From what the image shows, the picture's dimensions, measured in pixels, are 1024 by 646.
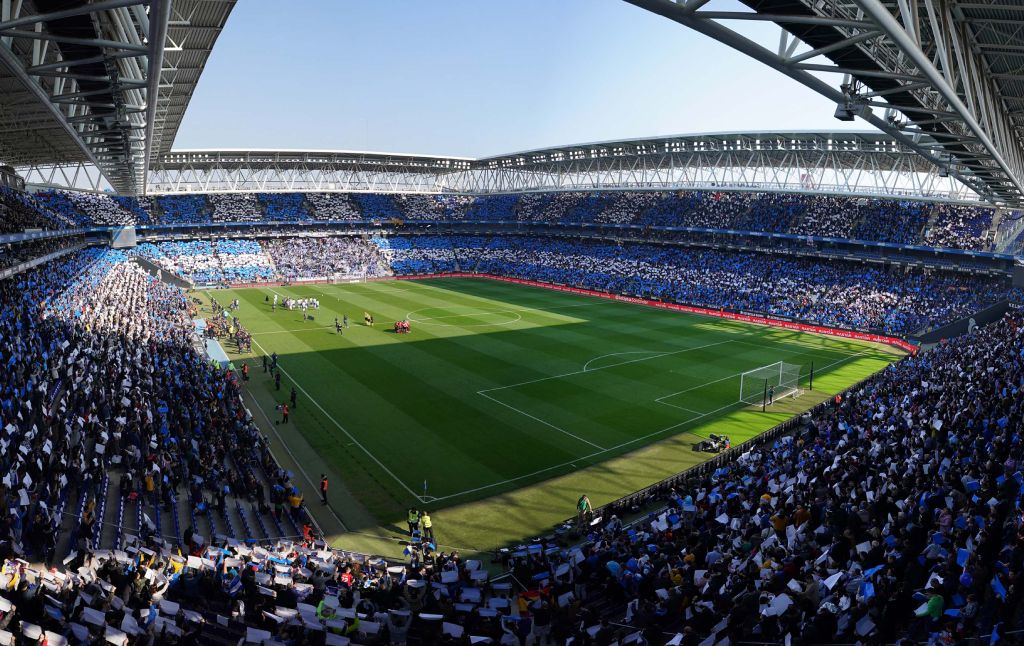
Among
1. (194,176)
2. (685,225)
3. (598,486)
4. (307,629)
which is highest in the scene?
(194,176)

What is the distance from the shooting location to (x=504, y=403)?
29.6 meters

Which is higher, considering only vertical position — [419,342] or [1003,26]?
[1003,26]

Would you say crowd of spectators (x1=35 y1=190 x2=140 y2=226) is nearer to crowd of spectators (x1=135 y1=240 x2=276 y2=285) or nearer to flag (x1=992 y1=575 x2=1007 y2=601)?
crowd of spectators (x1=135 y1=240 x2=276 y2=285)

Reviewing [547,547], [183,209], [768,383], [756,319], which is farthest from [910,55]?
[183,209]

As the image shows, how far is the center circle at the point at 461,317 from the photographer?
48812 millimetres

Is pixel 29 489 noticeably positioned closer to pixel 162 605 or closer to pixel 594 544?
pixel 162 605

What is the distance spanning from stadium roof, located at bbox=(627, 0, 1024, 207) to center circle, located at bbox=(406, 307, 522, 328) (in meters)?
33.7

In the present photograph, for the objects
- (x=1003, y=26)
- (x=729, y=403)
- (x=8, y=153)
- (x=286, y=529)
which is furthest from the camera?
(x=8, y=153)

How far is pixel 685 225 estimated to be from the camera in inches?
2847

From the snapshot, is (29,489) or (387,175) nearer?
(29,489)

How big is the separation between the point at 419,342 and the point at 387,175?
50.2 m

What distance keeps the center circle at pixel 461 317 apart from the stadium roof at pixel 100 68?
2264 cm

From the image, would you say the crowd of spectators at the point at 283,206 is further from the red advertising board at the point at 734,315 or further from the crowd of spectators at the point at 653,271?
the red advertising board at the point at 734,315

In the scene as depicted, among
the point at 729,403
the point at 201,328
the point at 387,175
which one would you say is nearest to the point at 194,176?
the point at 387,175
